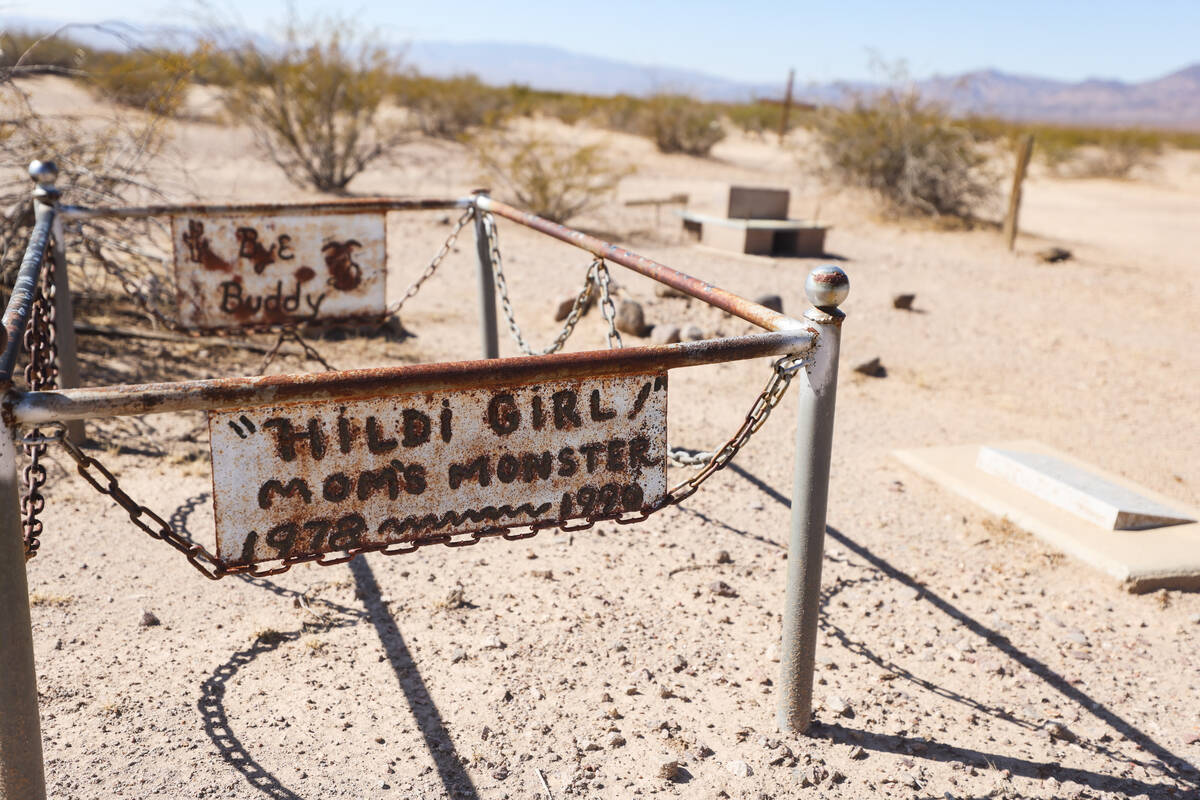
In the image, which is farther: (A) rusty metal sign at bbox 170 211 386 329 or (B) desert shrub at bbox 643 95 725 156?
(B) desert shrub at bbox 643 95 725 156

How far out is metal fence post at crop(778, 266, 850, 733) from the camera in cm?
215

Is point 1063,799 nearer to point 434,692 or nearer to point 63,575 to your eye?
point 434,692

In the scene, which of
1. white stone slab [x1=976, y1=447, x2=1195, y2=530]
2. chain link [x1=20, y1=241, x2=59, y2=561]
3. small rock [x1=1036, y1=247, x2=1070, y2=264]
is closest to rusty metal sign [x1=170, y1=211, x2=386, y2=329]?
chain link [x1=20, y1=241, x2=59, y2=561]

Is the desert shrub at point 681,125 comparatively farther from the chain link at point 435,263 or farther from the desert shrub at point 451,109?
the chain link at point 435,263

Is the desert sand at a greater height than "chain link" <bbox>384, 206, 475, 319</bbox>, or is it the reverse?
"chain link" <bbox>384, 206, 475, 319</bbox>

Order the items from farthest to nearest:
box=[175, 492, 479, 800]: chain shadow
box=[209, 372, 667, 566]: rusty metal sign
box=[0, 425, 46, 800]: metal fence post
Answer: box=[175, 492, 479, 800]: chain shadow, box=[209, 372, 667, 566]: rusty metal sign, box=[0, 425, 46, 800]: metal fence post

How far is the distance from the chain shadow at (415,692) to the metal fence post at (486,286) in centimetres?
148

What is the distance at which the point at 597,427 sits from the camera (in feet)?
6.74

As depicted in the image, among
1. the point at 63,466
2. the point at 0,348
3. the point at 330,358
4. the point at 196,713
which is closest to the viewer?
the point at 0,348

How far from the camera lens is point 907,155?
46.6 feet

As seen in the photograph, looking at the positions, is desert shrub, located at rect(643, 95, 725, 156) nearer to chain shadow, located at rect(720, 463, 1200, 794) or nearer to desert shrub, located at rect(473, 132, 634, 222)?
desert shrub, located at rect(473, 132, 634, 222)

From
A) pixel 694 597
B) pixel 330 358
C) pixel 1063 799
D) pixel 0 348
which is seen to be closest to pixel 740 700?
pixel 694 597

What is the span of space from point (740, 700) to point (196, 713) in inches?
57.2

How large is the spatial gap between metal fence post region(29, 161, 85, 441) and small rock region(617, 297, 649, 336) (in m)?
3.62
